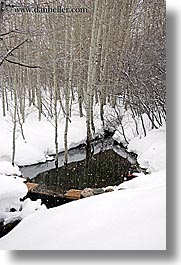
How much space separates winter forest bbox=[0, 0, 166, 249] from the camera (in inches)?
61.3

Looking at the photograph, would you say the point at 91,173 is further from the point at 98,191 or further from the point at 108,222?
the point at 108,222

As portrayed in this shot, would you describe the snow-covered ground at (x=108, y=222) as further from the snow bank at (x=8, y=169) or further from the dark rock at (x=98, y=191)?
the snow bank at (x=8, y=169)

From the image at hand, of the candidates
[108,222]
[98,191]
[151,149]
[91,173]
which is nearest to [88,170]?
[91,173]

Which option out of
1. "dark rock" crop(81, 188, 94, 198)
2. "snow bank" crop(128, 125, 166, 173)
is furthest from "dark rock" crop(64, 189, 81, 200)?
"snow bank" crop(128, 125, 166, 173)

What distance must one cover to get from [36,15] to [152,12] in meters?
0.43

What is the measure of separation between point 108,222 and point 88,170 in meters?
0.43

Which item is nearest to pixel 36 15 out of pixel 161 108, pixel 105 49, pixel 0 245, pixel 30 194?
pixel 105 49

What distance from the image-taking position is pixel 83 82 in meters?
1.71

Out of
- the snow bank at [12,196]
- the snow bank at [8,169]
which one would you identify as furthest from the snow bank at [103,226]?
the snow bank at [8,169]

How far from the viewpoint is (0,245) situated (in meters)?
1.47

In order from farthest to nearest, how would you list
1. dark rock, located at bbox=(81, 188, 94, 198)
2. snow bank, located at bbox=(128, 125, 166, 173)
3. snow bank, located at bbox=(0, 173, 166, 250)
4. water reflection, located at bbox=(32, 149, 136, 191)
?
water reflection, located at bbox=(32, 149, 136, 191) → dark rock, located at bbox=(81, 188, 94, 198) → snow bank, located at bbox=(128, 125, 166, 173) → snow bank, located at bbox=(0, 173, 166, 250)

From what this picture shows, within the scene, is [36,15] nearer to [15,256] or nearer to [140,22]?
[140,22]

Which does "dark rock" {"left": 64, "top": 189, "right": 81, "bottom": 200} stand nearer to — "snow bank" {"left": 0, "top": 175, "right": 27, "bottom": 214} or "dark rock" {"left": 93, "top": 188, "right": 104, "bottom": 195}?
"dark rock" {"left": 93, "top": 188, "right": 104, "bottom": 195}

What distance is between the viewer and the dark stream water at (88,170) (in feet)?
5.75
